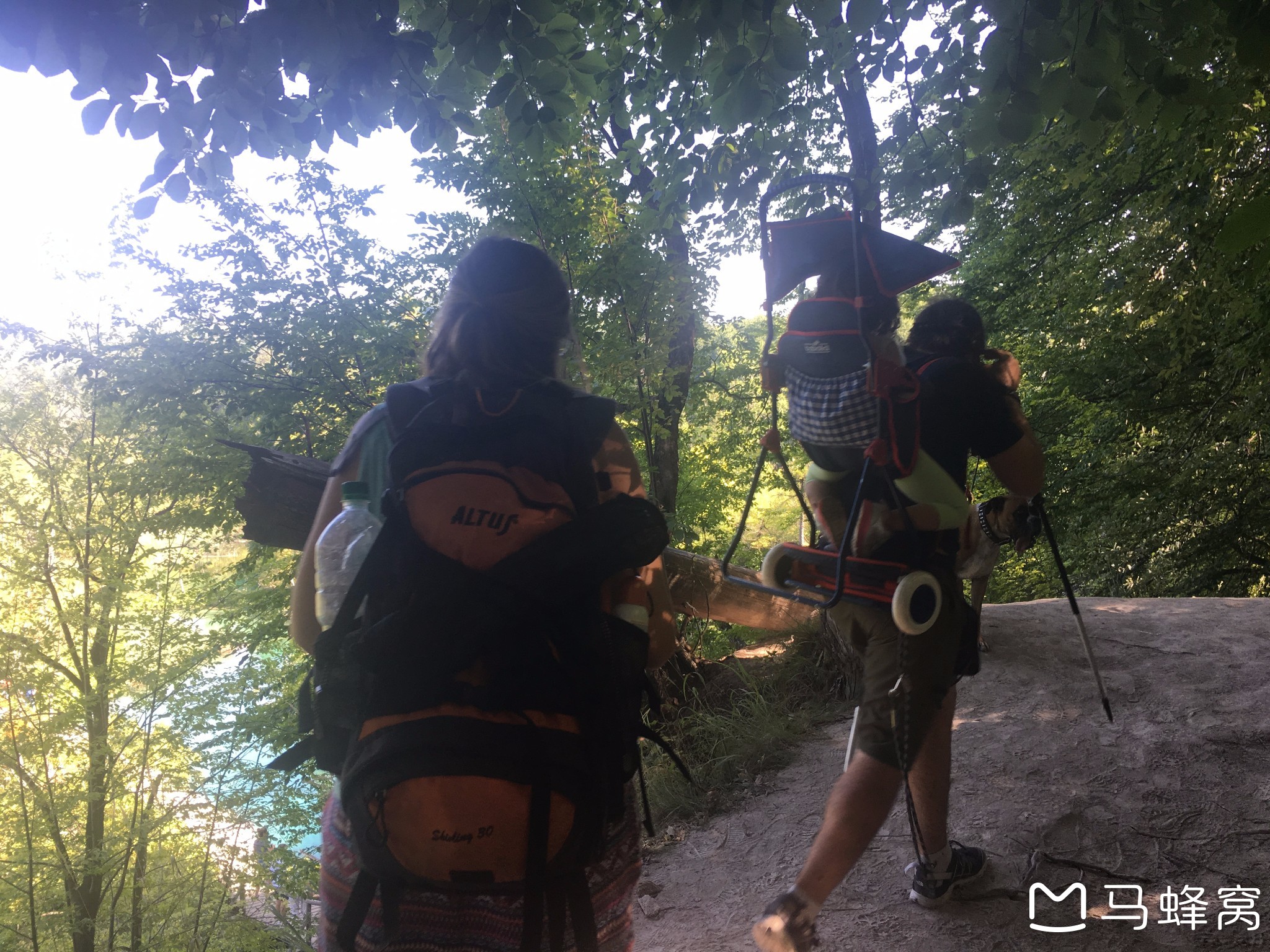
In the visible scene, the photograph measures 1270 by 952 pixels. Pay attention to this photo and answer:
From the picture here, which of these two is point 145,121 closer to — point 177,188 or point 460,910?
point 177,188

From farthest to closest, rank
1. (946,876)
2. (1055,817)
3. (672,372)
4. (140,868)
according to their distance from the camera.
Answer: (140,868) → (672,372) → (1055,817) → (946,876)

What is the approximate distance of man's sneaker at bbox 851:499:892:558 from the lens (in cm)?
192

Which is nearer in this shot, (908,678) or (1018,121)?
(1018,121)

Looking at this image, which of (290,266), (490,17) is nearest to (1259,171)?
(490,17)

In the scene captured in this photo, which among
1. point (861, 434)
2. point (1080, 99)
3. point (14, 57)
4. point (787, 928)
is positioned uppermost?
point (14, 57)

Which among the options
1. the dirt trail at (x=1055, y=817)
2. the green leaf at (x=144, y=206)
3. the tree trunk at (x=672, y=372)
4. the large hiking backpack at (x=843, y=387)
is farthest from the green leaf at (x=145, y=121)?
the tree trunk at (x=672, y=372)

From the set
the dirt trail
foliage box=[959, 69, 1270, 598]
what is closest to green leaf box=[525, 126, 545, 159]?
the dirt trail

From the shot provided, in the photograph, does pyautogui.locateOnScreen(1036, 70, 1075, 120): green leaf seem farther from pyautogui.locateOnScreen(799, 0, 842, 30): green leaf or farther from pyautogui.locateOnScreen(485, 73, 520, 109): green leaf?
pyautogui.locateOnScreen(485, 73, 520, 109): green leaf

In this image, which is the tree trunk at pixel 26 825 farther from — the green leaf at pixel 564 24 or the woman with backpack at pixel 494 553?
the green leaf at pixel 564 24

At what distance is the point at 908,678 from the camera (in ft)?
6.26

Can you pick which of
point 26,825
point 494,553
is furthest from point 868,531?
point 26,825

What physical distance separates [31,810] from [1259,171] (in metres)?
12.6

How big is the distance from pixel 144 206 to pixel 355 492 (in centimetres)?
130

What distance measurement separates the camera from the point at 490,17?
177 cm
